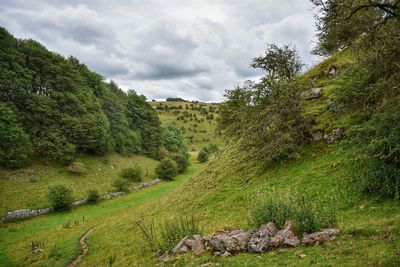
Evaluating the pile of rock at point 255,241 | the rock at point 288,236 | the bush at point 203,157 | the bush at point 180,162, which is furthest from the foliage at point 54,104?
the rock at point 288,236

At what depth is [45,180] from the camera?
56.1 metres

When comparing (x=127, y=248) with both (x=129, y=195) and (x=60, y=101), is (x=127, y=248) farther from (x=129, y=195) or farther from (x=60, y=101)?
(x=60, y=101)

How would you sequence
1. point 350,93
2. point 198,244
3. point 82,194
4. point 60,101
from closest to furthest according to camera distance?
point 198,244, point 350,93, point 82,194, point 60,101

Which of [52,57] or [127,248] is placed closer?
[127,248]

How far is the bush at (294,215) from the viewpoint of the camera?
1363 cm

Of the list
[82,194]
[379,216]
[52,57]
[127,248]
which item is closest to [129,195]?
[82,194]

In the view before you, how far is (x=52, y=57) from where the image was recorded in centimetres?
6956

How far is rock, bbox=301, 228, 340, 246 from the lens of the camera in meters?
12.6

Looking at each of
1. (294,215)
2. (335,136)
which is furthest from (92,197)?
(294,215)

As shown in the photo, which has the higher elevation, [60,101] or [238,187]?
[60,101]

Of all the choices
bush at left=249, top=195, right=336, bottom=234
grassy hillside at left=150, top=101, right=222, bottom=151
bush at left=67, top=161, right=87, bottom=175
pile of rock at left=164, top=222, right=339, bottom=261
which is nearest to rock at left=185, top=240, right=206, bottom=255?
pile of rock at left=164, top=222, right=339, bottom=261

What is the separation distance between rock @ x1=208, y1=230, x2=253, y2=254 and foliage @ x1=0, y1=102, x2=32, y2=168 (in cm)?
4687

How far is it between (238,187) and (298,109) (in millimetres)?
8083

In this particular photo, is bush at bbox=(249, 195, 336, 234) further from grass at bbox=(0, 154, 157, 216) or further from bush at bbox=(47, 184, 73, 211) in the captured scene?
grass at bbox=(0, 154, 157, 216)
